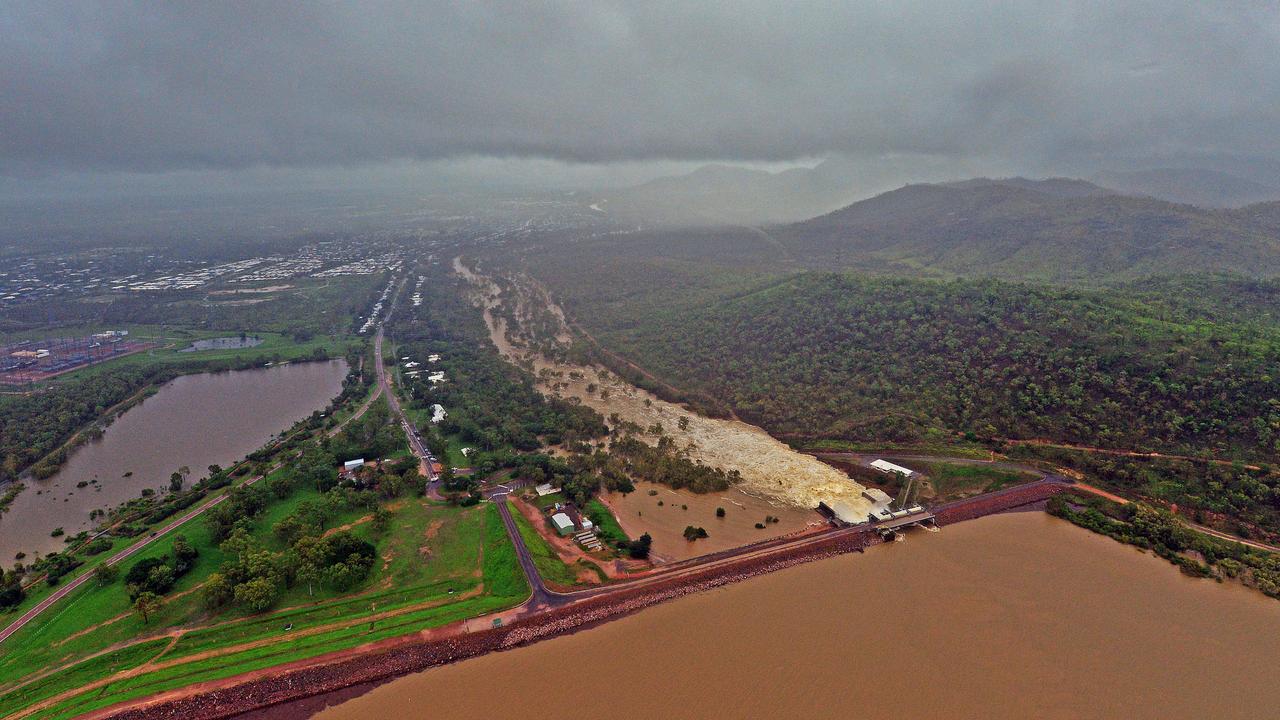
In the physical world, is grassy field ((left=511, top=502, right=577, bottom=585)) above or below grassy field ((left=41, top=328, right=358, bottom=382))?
below

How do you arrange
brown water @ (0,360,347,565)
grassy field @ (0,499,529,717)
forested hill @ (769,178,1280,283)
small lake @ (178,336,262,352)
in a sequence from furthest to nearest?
forested hill @ (769,178,1280,283), small lake @ (178,336,262,352), brown water @ (0,360,347,565), grassy field @ (0,499,529,717)

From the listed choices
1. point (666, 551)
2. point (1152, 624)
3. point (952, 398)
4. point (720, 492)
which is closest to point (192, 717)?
point (666, 551)

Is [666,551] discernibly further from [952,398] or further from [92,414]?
A: [92,414]

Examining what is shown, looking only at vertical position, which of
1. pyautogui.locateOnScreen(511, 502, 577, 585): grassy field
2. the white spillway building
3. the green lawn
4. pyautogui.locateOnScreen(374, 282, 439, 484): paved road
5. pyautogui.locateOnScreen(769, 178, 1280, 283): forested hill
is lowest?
pyautogui.locateOnScreen(511, 502, 577, 585): grassy field

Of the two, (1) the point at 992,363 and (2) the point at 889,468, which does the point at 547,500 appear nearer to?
(2) the point at 889,468

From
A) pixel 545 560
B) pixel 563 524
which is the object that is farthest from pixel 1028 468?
pixel 545 560

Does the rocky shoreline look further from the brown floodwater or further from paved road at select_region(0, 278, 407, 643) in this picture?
paved road at select_region(0, 278, 407, 643)

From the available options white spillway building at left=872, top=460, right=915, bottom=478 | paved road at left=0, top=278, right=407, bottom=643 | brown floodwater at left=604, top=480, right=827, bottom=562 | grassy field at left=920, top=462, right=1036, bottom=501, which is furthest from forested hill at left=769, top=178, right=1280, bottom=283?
paved road at left=0, top=278, right=407, bottom=643
